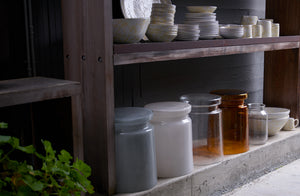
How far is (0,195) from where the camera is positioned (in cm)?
97

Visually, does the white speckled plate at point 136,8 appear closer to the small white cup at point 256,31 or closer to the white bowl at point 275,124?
the small white cup at point 256,31

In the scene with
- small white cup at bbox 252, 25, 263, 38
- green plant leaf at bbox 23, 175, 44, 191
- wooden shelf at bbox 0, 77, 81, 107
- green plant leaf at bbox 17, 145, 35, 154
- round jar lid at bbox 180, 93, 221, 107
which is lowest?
green plant leaf at bbox 23, 175, 44, 191

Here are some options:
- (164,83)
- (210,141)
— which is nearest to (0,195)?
(210,141)

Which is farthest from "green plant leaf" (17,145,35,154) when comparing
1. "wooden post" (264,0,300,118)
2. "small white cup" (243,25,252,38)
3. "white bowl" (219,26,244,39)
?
"wooden post" (264,0,300,118)

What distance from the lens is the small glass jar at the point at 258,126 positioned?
2182mm

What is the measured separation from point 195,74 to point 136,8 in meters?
0.74

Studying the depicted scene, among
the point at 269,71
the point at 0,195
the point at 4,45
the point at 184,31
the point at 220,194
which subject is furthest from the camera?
the point at 269,71

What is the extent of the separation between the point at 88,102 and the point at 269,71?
5.21ft

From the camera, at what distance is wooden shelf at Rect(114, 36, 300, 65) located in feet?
4.85

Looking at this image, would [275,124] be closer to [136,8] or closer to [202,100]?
[202,100]

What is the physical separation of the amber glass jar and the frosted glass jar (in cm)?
39

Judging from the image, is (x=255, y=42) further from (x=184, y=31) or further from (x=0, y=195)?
(x=0, y=195)

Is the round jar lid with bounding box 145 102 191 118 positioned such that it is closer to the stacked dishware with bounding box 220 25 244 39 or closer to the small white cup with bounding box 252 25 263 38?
the stacked dishware with bounding box 220 25 244 39

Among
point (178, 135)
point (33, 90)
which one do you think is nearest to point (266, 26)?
point (178, 135)
